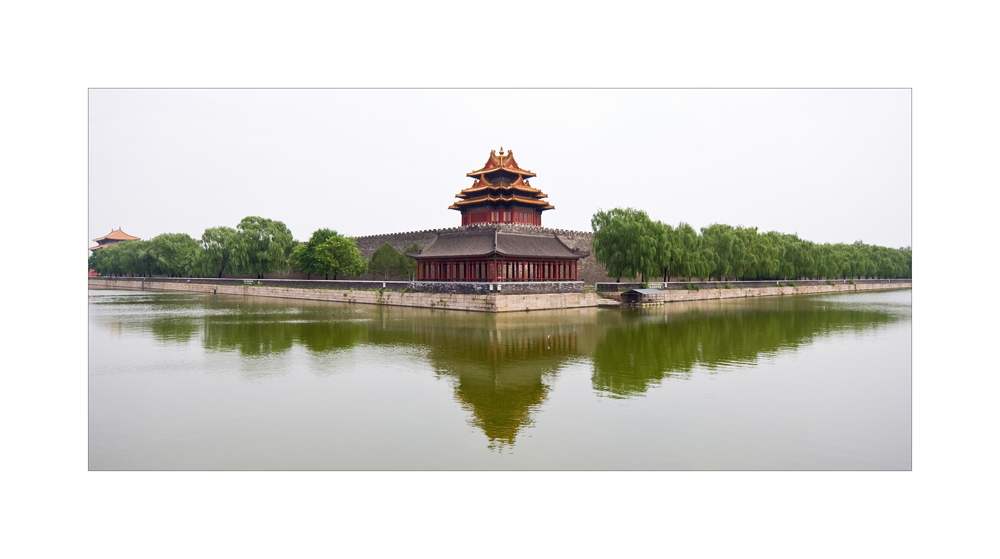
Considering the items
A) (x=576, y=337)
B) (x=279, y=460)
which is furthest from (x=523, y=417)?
(x=576, y=337)

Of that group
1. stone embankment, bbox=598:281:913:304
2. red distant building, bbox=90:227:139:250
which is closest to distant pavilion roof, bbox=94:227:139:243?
red distant building, bbox=90:227:139:250

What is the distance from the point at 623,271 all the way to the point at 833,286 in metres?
27.1

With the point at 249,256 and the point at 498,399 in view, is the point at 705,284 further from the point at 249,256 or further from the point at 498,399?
the point at 249,256

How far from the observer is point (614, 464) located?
700cm

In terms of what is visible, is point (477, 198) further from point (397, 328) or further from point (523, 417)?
point (523, 417)

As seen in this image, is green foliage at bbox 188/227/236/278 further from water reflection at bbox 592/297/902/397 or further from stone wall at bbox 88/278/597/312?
water reflection at bbox 592/297/902/397

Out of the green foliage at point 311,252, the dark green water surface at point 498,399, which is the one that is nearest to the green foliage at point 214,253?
the green foliage at point 311,252

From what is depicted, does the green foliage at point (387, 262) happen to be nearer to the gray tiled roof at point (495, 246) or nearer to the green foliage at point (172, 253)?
the gray tiled roof at point (495, 246)

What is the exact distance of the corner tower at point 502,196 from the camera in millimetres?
38625

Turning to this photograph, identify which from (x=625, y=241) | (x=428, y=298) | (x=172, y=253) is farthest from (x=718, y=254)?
(x=172, y=253)

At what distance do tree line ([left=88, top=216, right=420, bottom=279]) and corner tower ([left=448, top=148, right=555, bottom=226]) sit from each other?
198 inches

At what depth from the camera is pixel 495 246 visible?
30.7 meters

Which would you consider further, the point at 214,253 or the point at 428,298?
the point at 214,253

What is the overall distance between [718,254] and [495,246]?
19.9m
